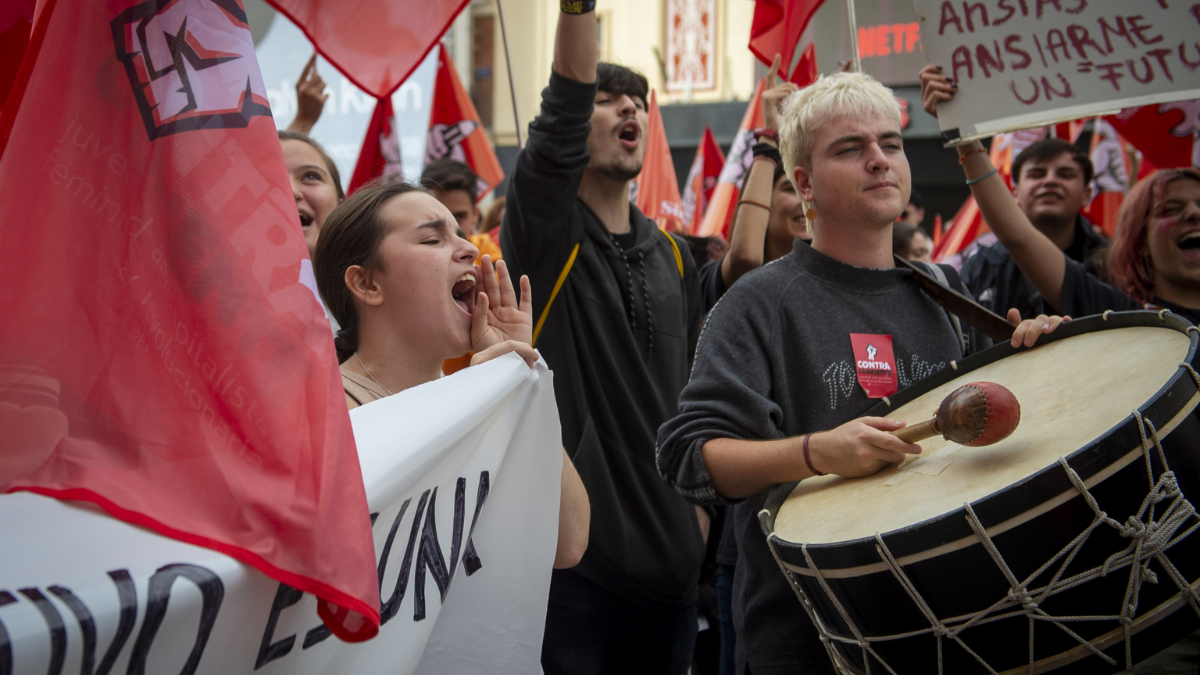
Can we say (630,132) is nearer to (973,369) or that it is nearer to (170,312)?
(973,369)

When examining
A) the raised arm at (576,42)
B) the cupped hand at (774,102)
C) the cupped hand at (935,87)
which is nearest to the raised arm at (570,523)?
the raised arm at (576,42)

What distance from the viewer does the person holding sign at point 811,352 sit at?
169 cm

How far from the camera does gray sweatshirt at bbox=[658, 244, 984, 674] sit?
1719 millimetres

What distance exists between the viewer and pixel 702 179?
742cm

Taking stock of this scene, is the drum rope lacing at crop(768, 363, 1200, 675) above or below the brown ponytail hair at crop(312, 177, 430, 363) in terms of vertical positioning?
below

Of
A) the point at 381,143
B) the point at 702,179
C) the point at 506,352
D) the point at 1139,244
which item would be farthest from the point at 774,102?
the point at 702,179

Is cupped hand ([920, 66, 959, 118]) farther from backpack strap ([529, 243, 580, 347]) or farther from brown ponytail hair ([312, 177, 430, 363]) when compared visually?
brown ponytail hair ([312, 177, 430, 363])

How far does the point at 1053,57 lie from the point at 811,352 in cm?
160

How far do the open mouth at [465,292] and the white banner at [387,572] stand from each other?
237 millimetres

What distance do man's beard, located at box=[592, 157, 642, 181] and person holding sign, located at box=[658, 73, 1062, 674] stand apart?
71cm

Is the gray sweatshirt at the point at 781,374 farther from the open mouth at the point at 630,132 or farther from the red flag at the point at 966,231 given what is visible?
the red flag at the point at 966,231

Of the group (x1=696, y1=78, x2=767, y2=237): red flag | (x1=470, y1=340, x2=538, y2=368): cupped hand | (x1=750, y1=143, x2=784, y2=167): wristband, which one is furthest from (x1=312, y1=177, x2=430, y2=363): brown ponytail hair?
(x1=696, y1=78, x2=767, y2=237): red flag

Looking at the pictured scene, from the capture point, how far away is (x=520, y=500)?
1642 mm

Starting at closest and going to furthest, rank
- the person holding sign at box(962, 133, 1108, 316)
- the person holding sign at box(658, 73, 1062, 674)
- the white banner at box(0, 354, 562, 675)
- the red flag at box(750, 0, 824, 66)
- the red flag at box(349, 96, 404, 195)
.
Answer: the white banner at box(0, 354, 562, 675), the person holding sign at box(658, 73, 1062, 674), the person holding sign at box(962, 133, 1108, 316), the red flag at box(750, 0, 824, 66), the red flag at box(349, 96, 404, 195)
